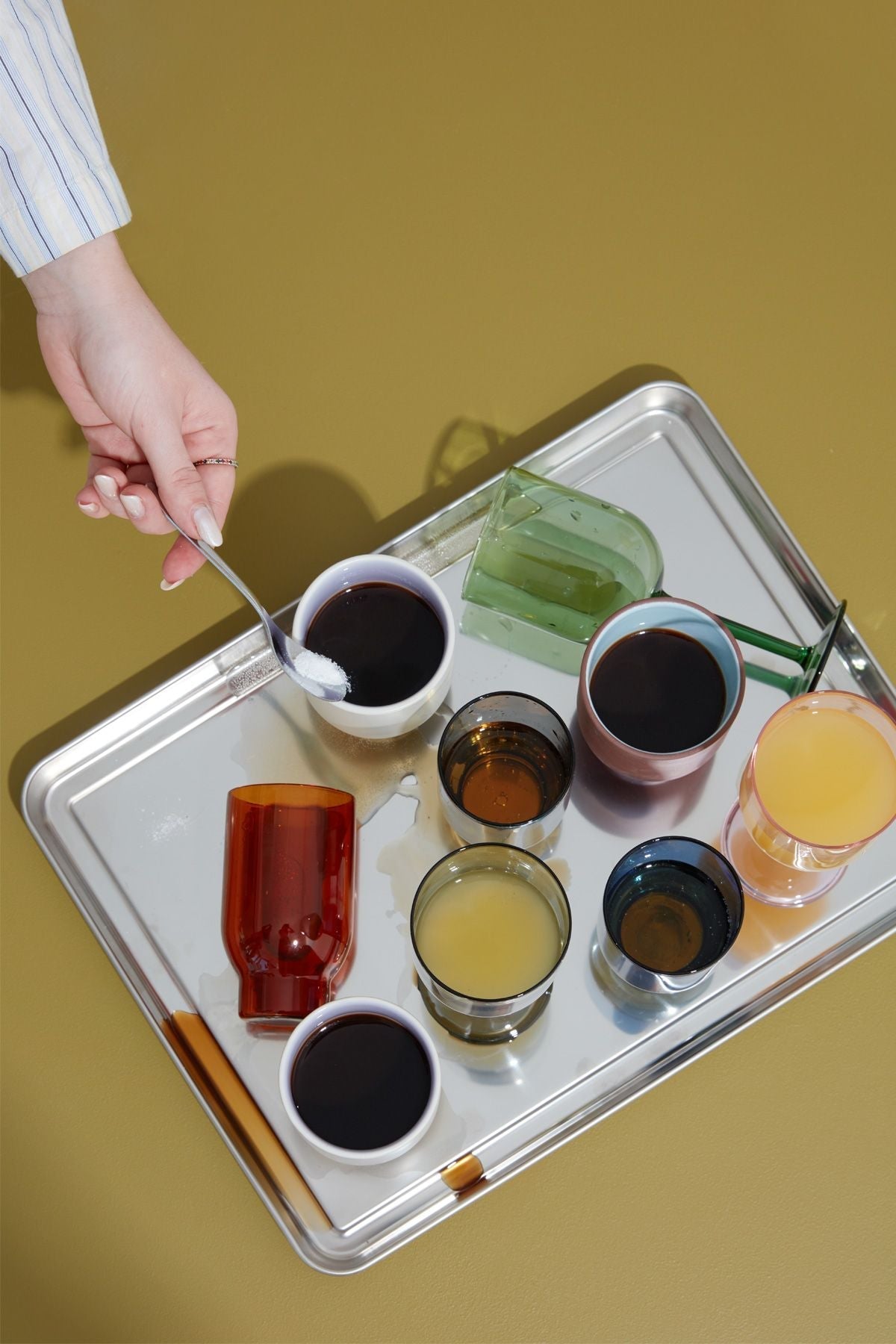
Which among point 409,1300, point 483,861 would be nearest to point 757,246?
point 483,861

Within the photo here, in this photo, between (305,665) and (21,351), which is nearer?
(305,665)

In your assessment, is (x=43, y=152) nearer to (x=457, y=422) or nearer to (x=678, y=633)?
(x=457, y=422)

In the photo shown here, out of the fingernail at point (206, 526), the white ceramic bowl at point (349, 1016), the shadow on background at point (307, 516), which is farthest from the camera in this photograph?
the shadow on background at point (307, 516)

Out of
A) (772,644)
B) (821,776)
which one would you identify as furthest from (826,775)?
(772,644)

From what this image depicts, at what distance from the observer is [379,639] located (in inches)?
37.0

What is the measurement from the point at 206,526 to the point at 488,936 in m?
0.39

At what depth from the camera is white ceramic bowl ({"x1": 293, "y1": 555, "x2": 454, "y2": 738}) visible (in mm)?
901

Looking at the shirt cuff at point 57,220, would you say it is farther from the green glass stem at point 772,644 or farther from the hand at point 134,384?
the green glass stem at point 772,644

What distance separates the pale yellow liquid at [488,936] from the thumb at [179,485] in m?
0.34

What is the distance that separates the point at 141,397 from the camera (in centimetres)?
96

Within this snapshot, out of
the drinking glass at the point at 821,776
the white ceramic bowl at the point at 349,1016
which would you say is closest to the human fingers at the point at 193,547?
the white ceramic bowl at the point at 349,1016

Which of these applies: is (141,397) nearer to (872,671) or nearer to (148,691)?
(148,691)

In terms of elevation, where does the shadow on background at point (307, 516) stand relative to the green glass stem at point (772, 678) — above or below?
above

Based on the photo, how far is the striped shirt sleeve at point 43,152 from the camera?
0.89 metres
